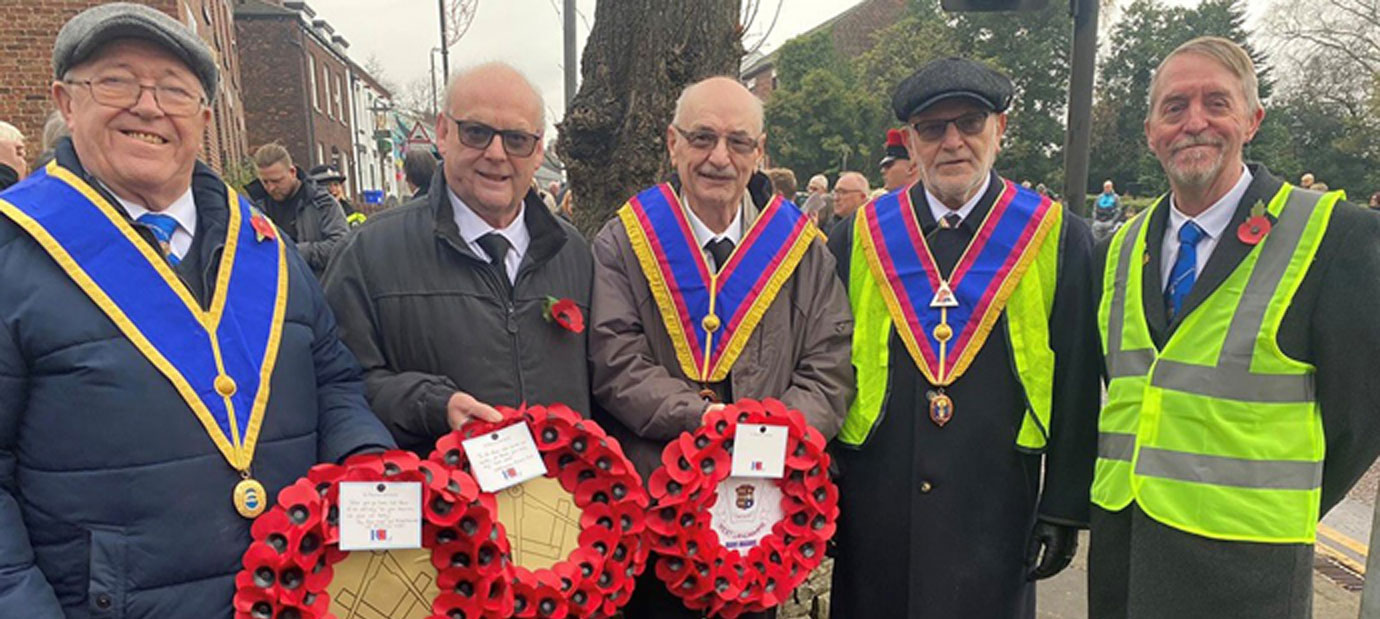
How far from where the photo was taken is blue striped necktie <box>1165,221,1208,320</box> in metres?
2.45

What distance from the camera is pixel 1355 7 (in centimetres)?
3247

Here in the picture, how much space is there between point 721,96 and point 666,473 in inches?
47.2

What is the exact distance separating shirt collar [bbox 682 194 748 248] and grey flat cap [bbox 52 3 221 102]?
1.47m

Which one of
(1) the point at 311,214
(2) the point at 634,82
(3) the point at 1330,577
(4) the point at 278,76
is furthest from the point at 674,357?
(4) the point at 278,76

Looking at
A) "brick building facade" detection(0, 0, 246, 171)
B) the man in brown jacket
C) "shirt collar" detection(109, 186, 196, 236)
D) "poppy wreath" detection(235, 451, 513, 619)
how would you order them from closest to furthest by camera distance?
"poppy wreath" detection(235, 451, 513, 619) → "shirt collar" detection(109, 186, 196, 236) → the man in brown jacket → "brick building facade" detection(0, 0, 246, 171)

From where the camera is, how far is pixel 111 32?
6.07 feet

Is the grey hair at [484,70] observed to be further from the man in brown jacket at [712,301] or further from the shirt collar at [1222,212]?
the shirt collar at [1222,212]

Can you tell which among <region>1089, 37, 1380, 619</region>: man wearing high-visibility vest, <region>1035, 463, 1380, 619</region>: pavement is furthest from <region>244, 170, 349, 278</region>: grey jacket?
<region>1089, 37, 1380, 619</region>: man wearing high-visibility vest

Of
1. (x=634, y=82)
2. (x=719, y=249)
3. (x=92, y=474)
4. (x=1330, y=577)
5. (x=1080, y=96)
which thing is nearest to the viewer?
A: (x=92, y=474)

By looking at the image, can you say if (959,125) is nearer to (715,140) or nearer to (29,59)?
(715,140)

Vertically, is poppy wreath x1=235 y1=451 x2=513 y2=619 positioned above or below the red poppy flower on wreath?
below

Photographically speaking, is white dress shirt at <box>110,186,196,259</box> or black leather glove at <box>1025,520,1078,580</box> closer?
white dress shirt at <box>110,186,196,259</box>

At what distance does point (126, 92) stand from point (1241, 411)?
2.93 meters

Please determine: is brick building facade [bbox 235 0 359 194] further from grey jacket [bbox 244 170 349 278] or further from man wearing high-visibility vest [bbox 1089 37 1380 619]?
man wearing high-visibility vest [bbox 1089 37 1380 619]
